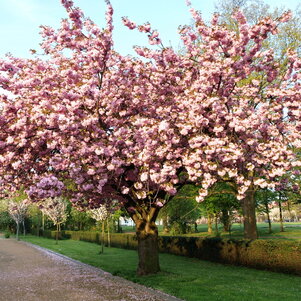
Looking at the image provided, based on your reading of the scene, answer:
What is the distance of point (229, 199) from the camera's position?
3241 cm

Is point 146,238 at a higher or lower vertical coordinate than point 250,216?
lower

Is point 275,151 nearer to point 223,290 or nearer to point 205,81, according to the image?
point 205,81

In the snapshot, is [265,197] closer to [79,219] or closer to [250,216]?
[250,216]

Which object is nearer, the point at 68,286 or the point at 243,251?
the point at 68,286

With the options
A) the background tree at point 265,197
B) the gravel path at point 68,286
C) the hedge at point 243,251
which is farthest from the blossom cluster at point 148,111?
the background tree at point 265,197

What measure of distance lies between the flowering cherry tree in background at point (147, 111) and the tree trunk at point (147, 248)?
80.2 inches

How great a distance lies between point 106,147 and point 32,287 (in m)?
6.13

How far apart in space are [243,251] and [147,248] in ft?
23.3

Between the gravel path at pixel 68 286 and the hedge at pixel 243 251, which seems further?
the hedge at pixel 243 251

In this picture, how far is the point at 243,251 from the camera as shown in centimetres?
1944

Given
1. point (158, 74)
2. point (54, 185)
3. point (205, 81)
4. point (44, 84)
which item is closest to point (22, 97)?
point (44, 84)

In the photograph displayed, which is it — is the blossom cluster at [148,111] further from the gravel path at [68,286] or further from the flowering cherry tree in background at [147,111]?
the gravel path at [68,286]

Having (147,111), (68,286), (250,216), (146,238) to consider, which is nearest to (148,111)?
(147,111)

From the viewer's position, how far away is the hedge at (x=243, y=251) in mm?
16703
